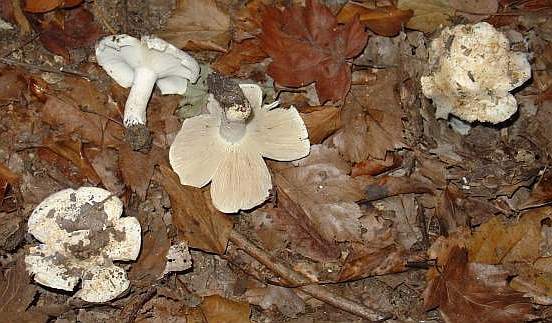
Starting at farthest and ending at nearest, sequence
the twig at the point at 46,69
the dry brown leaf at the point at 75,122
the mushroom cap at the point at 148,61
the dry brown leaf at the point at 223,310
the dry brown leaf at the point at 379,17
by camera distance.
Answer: the dry brown leaf at the point at 379,17
the twig at the point at 46,69
the dry brown leaf at the point at 75,122
the dry brown leaf at the point at 223,310
the mushroom cap at the point at 148,61

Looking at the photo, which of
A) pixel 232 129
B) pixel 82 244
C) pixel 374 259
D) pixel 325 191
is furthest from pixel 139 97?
pixel 374 259

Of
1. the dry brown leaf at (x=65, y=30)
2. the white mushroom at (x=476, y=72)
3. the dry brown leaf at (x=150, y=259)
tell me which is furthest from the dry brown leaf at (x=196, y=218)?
the white mushroom at (x=476, y=72)

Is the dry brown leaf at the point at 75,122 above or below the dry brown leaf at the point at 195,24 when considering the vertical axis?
below

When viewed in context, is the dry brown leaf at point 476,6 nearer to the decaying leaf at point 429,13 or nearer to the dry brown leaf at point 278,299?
the decaying leaf at point 429,13

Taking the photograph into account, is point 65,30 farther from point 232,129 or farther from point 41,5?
point 232,129

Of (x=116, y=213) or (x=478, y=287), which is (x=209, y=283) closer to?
(x=116, y=213)

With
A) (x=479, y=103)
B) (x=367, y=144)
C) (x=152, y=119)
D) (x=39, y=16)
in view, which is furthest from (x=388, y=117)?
(x=39, y=16)

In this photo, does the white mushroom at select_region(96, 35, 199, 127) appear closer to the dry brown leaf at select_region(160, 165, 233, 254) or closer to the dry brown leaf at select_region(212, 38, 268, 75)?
the dry brown leaf at select_region(212, 38, 268, 75)
